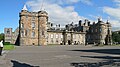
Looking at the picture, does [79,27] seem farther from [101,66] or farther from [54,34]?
[101,66]

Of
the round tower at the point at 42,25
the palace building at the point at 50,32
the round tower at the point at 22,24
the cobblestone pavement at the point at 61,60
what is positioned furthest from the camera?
the round tower at the point at 42,25

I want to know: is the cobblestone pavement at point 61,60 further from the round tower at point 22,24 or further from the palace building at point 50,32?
the palace building at point 50,32

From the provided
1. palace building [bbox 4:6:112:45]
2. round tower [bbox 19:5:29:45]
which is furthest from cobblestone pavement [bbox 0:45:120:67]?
palace building [bbox 4:6:112:45]

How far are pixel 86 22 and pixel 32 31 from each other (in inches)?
2076

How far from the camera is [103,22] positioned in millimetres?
130500

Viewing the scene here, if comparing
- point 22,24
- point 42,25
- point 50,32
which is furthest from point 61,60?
point 50,32

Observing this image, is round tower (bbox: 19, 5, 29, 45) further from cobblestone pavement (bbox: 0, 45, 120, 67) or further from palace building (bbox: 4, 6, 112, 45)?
cobblestone pavement (bbox: 0, 45, 120, 67)

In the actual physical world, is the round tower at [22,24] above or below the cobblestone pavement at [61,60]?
above

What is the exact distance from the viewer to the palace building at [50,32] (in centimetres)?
9500

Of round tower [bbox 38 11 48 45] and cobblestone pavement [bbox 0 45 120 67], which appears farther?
round tower [bbox 38 11 48 45]

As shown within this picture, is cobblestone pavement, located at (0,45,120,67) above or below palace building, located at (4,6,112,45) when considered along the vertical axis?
below

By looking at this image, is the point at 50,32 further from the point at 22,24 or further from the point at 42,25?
the point at 22,24

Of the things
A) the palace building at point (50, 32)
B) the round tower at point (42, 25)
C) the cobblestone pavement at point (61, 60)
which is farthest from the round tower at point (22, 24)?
the cobblestone pavement at point (61, 60)

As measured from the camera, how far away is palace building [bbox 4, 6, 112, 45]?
312 ft
